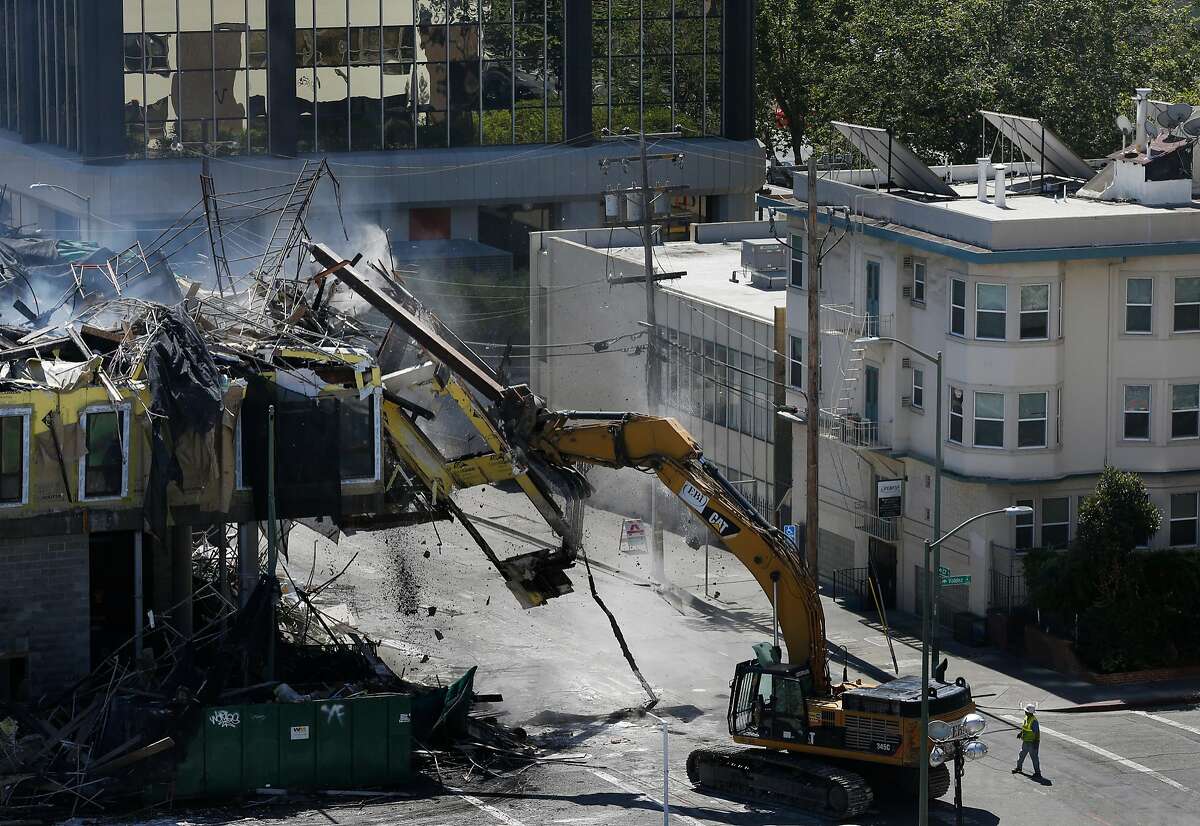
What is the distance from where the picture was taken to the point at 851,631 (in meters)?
51.8

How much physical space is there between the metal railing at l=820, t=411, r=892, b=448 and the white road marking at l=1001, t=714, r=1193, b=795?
1028 centimetres

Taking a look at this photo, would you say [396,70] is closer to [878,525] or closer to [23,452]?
[878,525]

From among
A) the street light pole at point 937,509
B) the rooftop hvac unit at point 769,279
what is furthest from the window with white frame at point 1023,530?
the rooftop hvac unit at point 769,279

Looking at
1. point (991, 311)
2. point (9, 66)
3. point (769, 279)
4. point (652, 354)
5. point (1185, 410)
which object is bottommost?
point (1185, 410)

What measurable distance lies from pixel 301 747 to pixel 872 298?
21.3m

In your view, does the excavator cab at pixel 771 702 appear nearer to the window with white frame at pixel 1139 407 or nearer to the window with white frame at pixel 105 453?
the window with white frame at pixel 105 453

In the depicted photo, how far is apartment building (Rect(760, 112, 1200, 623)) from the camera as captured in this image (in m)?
50.2

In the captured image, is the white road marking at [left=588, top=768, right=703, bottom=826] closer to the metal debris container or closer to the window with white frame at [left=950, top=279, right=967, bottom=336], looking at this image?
the metal debris container

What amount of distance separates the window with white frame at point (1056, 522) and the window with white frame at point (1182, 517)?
243 cm

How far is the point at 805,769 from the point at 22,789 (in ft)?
42.9

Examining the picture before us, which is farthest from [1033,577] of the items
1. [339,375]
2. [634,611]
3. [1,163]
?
[1,163]

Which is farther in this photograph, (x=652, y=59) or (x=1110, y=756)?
(x=652, y=59)

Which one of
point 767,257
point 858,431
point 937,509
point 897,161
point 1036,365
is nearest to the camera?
point 937,509

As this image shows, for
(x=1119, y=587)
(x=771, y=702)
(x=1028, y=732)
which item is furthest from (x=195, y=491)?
(x=1119, y=587)
